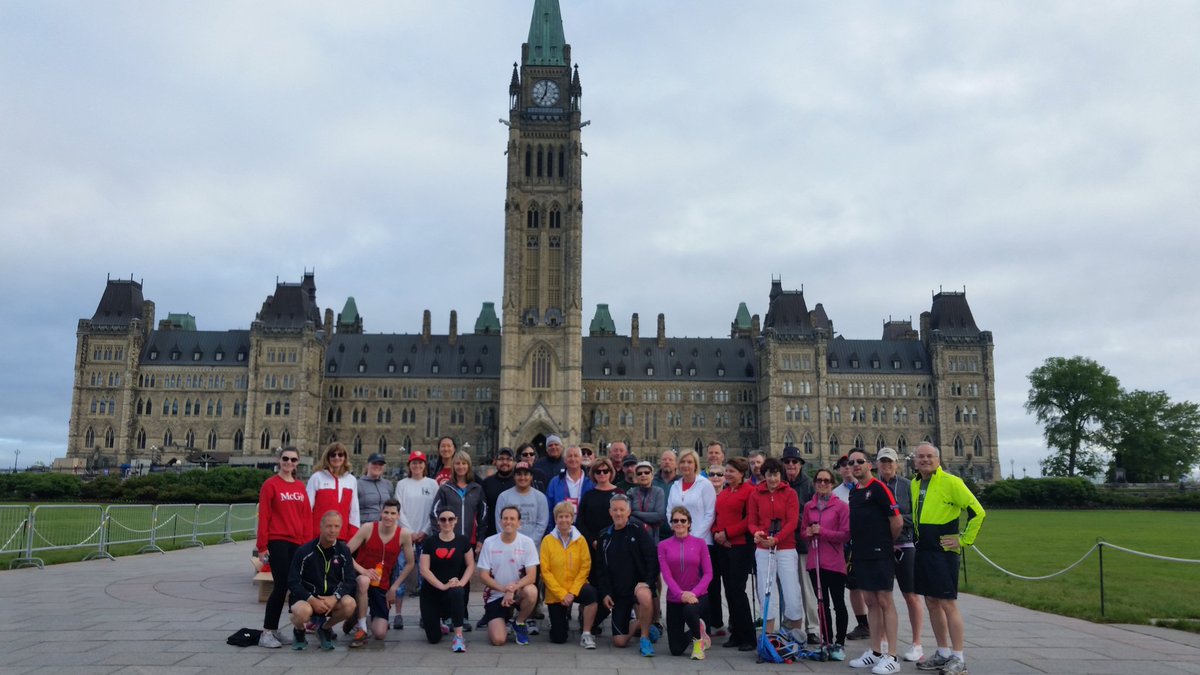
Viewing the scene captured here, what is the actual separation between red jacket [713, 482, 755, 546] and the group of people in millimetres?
21

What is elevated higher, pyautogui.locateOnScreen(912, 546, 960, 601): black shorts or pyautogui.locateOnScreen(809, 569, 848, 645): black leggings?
pyautogui.locateOnScreen(912, 546, 960, 601): black shorts

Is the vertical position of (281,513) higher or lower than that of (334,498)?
lower

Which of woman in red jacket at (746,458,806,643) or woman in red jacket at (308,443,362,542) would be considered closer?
woman in red jacket at (746,458,806,643)

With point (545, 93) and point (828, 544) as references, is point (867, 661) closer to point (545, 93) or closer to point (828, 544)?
point (828, 544)

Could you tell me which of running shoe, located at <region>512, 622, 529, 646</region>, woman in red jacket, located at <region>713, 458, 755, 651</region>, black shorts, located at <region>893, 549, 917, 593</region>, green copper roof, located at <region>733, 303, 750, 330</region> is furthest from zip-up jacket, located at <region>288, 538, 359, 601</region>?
green copper roof, located at <region>733, 303, 750, 330</region>

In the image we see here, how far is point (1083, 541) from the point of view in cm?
2933

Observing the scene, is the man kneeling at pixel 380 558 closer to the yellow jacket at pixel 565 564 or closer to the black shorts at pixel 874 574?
the yellow jacket at pixel 565 564

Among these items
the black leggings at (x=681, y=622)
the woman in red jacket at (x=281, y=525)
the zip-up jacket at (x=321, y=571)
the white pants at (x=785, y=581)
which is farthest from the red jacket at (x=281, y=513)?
the white pants at (x=785, y=581)

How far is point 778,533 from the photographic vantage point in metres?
11.4

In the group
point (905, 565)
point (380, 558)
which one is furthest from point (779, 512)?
point (380, 558)

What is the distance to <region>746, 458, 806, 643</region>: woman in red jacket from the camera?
37.2 feet

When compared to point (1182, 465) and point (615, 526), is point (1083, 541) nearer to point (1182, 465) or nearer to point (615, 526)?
point (615, 526)

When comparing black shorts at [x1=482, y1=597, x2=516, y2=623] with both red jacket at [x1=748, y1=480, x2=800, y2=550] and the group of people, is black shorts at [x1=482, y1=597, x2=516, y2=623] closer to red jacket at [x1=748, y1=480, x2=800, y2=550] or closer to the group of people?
the group of people

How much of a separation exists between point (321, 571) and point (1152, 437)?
9226 cm
